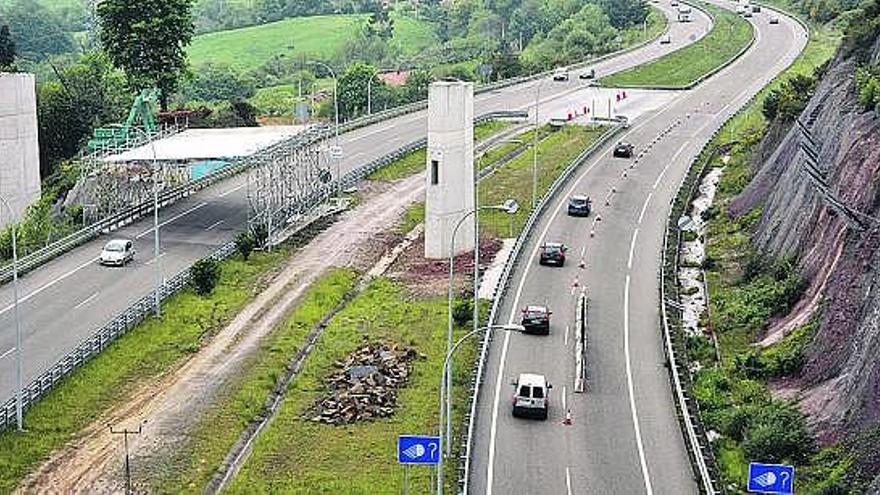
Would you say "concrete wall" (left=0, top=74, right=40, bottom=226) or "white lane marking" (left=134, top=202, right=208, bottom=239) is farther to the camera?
"concrete wall" (left=0, top=74, right=40, bottom=226)

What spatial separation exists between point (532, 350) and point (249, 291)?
794 inches

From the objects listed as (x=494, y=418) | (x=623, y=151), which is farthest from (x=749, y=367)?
(x=623, y=151)

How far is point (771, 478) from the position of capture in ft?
125

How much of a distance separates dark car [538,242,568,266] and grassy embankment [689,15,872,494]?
8399 millimetres

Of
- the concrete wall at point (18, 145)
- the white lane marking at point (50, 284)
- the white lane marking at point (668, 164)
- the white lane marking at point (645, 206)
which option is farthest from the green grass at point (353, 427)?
the concrete wall at point (18, 145)

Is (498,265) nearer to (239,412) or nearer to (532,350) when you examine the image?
(532,350)

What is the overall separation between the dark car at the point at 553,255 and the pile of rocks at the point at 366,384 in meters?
14.3

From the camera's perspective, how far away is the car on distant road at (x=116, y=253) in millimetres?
76738

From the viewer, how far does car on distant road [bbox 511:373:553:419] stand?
52.1 metres

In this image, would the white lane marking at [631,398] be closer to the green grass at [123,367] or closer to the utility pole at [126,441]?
the utility pole at [126,441]

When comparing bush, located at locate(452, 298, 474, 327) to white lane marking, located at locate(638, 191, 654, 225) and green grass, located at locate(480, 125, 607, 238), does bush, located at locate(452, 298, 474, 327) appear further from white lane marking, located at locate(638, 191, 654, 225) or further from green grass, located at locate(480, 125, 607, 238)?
white lane marking, located at locate(638, 191, 654, 225)

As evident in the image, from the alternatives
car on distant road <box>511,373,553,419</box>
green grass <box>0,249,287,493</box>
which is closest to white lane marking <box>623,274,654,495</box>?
car on distant road <box>511,373,553,419</box>

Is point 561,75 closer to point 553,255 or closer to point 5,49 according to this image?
point 5,49

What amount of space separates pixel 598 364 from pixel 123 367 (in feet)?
72.4
